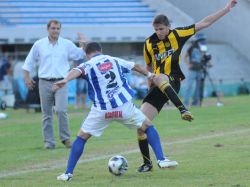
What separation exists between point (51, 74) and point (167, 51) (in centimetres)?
348

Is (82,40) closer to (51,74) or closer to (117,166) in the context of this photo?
(51,74)

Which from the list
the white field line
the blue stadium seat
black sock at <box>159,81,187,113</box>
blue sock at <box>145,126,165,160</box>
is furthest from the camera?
the blue stadium seat

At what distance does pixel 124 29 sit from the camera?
31.6 meters

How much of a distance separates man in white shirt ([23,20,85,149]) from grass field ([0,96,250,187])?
1.11ft

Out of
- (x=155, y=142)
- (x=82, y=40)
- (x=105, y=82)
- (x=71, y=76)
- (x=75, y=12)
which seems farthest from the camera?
(x=75, y=12)

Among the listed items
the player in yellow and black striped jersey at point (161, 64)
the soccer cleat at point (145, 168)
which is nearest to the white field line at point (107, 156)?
the soccer cleat at point (145, 168)

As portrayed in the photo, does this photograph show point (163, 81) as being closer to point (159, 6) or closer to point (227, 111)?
point (227, 111)

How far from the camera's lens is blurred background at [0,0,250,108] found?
97.3ft

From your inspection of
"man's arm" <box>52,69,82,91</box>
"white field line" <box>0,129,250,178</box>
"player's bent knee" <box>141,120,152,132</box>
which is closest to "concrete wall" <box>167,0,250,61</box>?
"white field line" <box>0,129,250,178</box>

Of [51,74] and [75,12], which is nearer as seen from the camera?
[51,74]

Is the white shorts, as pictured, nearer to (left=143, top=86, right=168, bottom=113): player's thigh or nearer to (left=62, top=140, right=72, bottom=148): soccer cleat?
(left=143, top=86, right=168, bottom=113): player's thigh

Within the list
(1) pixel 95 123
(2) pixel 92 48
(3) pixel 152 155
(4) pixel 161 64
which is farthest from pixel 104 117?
(3) pixel 152 155

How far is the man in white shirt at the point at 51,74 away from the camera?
13445mm

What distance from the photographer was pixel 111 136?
1534 centimetres
